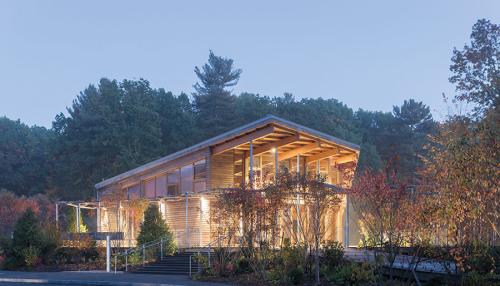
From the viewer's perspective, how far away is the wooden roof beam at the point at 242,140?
2978 centimetres

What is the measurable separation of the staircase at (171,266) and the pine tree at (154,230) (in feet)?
2.73

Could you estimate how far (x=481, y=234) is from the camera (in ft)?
54.7

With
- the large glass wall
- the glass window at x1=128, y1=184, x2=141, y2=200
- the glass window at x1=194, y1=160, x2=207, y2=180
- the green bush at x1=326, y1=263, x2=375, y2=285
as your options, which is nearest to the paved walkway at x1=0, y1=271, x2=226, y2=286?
the green bush at x1=326, y1=263, x2=375, y2=285

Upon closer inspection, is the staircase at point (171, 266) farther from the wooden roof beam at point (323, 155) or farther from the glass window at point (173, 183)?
the wooden roof beam at point (323, 155)

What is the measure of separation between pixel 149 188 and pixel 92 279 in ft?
42.8

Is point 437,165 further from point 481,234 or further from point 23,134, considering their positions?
point 23,134

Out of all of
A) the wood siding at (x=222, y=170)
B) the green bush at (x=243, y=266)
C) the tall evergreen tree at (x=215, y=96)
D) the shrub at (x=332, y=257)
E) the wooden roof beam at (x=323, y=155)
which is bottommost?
the green bush at (x=243, y=266)

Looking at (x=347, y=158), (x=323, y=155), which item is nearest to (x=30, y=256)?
(x=323, y=155)

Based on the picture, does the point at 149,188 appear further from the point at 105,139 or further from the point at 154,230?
the point at 105,139

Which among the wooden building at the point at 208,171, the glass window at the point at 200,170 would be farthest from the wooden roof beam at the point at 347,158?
the glass window at the point at 200,170

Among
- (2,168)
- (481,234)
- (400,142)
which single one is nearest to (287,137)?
(481,234)

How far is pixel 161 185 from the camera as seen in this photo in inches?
1351

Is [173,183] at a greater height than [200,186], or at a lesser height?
greater

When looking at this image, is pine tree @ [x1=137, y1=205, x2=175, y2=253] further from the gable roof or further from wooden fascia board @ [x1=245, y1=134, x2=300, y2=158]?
wooden fascia board @ [x1=245, y1=134, x2=300, y2=158]
